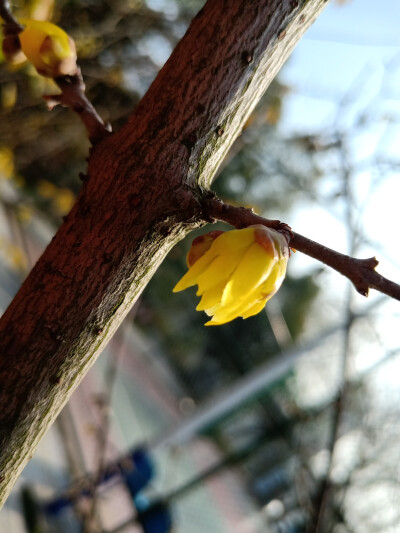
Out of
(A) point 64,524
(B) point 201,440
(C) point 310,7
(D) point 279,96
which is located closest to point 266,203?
(D) point 279,96

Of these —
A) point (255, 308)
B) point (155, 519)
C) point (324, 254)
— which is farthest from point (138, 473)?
point (324, 254)

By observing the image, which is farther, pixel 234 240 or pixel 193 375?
pixel 193 375

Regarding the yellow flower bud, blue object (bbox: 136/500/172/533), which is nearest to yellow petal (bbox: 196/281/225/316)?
the yellow flower bud

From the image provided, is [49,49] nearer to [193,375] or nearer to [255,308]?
[255,308]

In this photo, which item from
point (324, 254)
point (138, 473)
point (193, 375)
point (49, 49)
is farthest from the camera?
point (193, 375)

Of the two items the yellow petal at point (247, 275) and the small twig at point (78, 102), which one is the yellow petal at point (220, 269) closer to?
the yellow petal at point (247, 275)

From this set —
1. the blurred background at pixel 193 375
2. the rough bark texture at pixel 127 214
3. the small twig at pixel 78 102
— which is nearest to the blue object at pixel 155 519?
the blurred background at pixel 193 375
